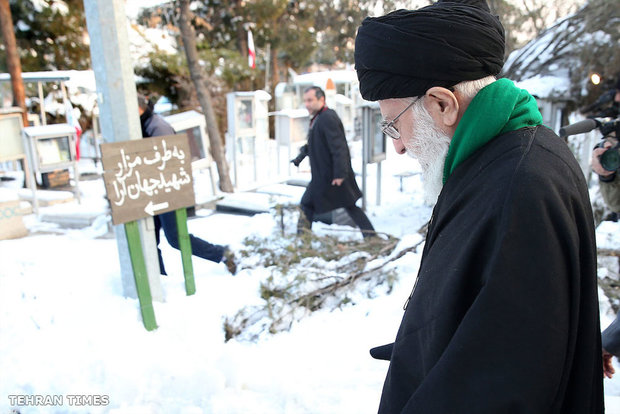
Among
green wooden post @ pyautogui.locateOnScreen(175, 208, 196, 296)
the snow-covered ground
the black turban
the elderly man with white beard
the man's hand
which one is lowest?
the snow-covered ground

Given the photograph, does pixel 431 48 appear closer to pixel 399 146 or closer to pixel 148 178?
pixel 399 146

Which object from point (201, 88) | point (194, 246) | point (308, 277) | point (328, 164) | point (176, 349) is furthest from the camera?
point (201, 88)

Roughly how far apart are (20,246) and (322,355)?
330cm

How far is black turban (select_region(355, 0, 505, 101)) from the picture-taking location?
1.05 metres

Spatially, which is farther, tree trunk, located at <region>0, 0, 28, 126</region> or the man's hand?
tree trunk, located at <region>0, 0, 28, 126</region>

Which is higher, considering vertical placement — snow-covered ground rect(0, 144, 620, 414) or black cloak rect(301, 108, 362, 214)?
black cloak rect(301, 108, 362, 214)

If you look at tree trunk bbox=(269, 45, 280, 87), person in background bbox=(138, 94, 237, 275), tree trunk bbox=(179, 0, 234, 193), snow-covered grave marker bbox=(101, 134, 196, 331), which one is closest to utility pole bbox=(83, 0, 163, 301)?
snow-covered grave marker bbox=(101, 134, 196, 331)

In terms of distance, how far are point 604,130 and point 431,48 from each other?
2.41 m

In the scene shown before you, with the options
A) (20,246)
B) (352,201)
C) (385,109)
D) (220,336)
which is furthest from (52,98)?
(385,109)

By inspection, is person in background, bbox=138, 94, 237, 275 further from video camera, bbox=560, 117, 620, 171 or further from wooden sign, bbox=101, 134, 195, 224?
video camera, bbox=560, 117, 620, 171

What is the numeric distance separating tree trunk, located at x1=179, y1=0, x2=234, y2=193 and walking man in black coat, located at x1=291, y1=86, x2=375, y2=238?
10.8ft

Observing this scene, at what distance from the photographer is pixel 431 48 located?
1.05 m

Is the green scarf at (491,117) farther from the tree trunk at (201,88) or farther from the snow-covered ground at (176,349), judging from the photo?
the tree trunk at (201,88)

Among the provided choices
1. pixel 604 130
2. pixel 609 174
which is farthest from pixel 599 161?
pixel 604 130
